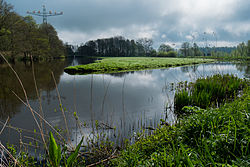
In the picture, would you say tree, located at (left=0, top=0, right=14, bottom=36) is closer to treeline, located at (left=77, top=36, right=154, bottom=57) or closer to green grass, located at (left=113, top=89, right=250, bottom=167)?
green grass, located at (left=113, top=89, right=250, bottom=167)

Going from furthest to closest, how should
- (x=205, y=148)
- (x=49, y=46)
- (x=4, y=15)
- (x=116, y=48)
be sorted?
(x=116, y=48), (x=49, y=46), (x=4, y=15), (x=205, y=148)

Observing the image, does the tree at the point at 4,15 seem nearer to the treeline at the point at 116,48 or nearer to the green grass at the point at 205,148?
the green grass at the point at 205,148

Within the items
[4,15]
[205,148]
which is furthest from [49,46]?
[205,148]

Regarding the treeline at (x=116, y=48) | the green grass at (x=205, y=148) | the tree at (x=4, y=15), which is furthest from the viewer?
the treeline at (x=116, y=48)

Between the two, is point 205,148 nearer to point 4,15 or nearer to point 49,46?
point 4,15

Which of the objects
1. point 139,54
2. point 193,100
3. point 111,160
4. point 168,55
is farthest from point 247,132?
point 139,54

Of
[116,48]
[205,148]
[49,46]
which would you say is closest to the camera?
[205,148]

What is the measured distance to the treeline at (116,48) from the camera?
84.9 m

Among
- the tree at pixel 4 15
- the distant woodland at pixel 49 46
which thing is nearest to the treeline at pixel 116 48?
the distant woodland at pixel 49 46

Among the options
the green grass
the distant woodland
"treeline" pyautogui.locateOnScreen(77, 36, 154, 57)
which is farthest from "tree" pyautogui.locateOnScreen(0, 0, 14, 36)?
"treeline" pyautogui.locateOnScreen(77, 36, 154, 57)

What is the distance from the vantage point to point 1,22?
72.7 ft

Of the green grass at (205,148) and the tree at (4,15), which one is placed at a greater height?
the tree at (4,15)

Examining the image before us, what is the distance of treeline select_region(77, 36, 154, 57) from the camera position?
84875 mm

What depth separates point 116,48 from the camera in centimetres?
8575
